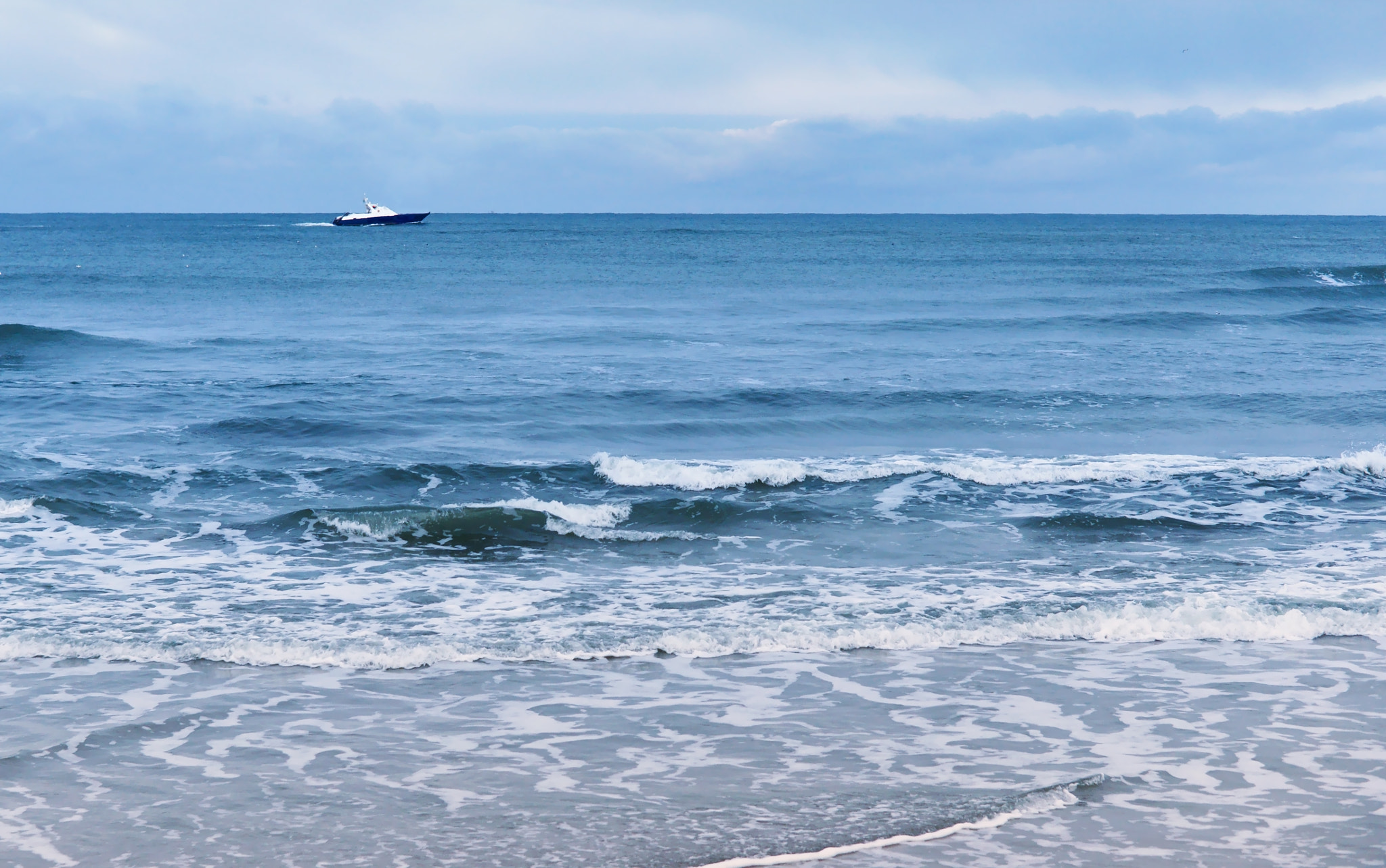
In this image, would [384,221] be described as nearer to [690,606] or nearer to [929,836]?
[690,606]

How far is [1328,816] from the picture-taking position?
7.22 metres

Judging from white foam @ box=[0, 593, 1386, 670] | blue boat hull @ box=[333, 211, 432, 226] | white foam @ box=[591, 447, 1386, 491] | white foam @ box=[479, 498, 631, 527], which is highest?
blue boat hull @ box=[333, 211, 432, 226]

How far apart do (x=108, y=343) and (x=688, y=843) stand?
32.8 m

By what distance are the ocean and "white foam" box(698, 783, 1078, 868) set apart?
0.04 m

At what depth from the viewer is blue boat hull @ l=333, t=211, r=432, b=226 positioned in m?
156

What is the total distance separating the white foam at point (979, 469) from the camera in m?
17.9

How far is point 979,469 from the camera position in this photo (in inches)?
733

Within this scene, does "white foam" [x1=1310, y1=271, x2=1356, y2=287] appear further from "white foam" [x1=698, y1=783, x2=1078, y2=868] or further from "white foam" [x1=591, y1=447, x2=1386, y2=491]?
"white foam" [x1=698, y1=783, x2=1078, y2=868]

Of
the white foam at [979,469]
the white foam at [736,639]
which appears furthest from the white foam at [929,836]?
the white foam at [979,469]

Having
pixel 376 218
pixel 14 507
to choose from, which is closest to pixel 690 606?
pixel 14 507

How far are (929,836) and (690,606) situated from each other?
5311mm

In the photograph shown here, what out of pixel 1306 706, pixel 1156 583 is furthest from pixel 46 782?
pixel 1156 583

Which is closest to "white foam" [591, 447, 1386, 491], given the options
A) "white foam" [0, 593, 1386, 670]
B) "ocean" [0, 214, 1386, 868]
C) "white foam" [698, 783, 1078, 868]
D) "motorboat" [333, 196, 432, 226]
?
"ocean" [0, 214, 1386, 868]

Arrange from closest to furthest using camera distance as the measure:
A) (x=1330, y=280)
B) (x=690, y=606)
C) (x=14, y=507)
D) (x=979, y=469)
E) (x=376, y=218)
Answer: (x=690, y=606) → (x=14, y=507) → (x=979, y=469) → (x=1330, y=280) → (x=376, y=218)
